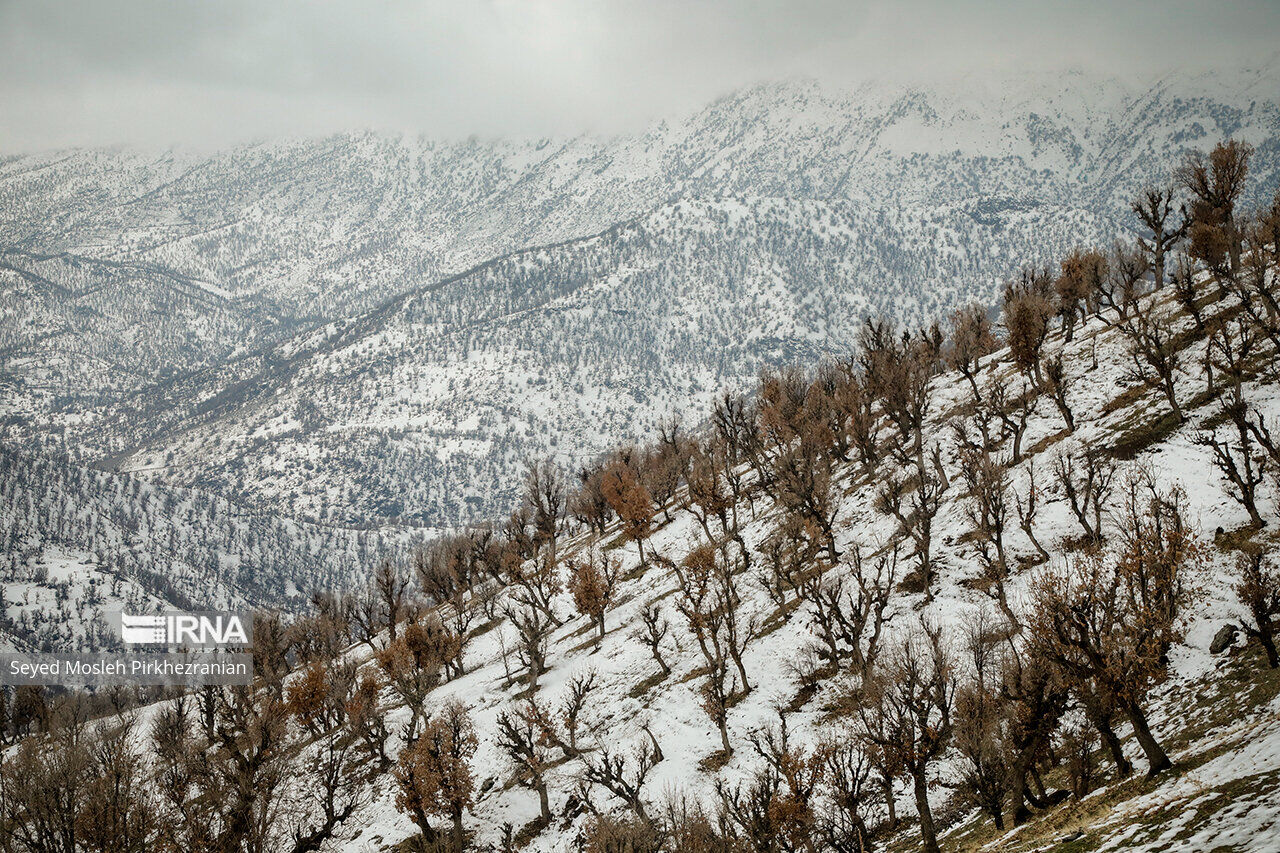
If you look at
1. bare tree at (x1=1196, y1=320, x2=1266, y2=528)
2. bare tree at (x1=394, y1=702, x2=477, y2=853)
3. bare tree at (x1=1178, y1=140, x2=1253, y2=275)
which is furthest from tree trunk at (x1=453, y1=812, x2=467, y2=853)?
bare tree at (x1=1178, y1=140, x2=1253, y2=275)

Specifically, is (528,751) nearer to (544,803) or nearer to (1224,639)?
(544,803)

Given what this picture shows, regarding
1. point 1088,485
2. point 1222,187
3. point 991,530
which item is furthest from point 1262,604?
point 1222,187

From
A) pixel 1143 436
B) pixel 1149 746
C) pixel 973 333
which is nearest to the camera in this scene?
pixel 1149 746

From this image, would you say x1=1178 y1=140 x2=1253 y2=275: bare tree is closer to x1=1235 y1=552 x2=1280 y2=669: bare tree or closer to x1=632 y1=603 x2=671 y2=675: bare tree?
x1=1235 y1=552 x2=1280 y2=669: bare tree

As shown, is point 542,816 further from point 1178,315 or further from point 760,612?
point 1178,315

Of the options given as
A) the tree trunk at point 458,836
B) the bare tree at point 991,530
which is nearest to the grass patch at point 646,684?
the tree trunk at point 458,836

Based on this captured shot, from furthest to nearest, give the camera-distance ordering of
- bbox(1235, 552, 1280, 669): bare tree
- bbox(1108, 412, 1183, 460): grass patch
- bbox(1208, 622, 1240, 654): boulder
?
1. bbox(1108, 412, 1183, 460): grass patch
2. bbox(1208, 622, 1240, 654): boulder
3. bbox(1235, 552, 1280, 669): bare tree

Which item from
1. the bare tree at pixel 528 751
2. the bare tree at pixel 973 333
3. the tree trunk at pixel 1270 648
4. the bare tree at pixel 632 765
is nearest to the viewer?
the tree trunk at pixel 1270 648

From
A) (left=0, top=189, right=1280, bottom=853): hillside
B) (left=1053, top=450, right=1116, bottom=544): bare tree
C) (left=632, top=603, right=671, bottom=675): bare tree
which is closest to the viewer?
(left=0, top=189, right=1280, bottom=853): hillside

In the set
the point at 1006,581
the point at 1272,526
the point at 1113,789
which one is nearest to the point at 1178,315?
the point at 1272,526

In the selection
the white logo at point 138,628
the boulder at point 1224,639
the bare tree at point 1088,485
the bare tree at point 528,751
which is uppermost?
the white logo at point 138,628

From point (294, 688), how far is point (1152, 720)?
72.1 m

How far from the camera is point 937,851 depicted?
29562 mm

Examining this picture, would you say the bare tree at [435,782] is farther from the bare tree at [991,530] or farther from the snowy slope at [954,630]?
the bare tree at [991,530]
